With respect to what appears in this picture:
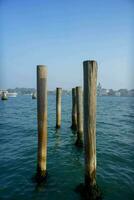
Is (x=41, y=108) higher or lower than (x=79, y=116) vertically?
higher

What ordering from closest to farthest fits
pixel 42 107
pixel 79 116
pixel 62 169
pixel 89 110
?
pixel 89 110, pixel 42 107, pixel 62 169, pixel 79 116

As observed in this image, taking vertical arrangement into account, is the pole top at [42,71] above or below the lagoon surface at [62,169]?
above

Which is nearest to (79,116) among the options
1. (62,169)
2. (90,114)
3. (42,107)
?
(62,169)

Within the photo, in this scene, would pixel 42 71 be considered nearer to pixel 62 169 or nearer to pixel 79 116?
pixel 62 169

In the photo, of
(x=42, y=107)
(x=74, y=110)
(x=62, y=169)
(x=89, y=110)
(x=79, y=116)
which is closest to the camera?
(x=89, y=110)

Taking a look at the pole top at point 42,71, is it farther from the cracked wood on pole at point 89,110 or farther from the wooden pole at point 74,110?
the wooden pole at point 74,110

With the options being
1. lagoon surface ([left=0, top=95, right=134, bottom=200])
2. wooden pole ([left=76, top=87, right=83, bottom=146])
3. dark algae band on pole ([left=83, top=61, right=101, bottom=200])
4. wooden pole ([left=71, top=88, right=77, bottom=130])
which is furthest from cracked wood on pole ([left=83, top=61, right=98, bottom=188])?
wooden pole ([left=71, top=88, right=77, bottom=130])

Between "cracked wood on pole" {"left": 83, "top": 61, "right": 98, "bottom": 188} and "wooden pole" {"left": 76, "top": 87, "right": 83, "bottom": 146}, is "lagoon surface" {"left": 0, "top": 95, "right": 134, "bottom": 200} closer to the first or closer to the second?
"wooden pole" {"left": 76, "top": 87, "right": 83, "bottom": 146}

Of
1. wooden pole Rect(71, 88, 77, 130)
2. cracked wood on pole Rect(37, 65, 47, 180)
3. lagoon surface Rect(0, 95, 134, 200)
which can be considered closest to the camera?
lagoon surface Rect(0, 95, 134, 200)

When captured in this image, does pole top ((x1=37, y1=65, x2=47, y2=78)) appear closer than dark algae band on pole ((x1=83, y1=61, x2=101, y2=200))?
No

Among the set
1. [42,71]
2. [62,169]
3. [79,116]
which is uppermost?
[42,71]

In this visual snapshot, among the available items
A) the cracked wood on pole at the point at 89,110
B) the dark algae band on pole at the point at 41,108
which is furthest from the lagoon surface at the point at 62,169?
the cracked wood on pole at the point at 89,110

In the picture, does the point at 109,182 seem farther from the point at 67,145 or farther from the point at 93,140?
the point at 67,145

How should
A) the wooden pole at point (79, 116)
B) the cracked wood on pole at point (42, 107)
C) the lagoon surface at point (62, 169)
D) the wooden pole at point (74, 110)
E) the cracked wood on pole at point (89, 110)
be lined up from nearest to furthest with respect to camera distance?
the cracked wood on pole at point (89, 110), the lagoon surface at point (62, 169), the cracked wood on pole at point (42, 107), the wooden pole at point (79, 116), the wooden pole at point (74, 110)
